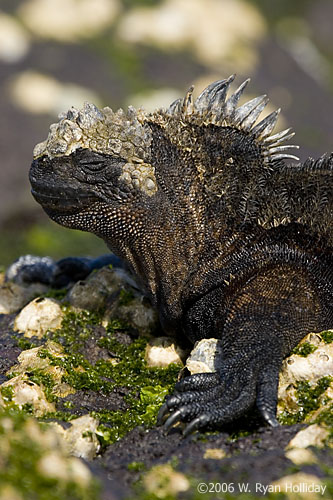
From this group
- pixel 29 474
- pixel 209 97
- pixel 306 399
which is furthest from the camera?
pixel 209 97

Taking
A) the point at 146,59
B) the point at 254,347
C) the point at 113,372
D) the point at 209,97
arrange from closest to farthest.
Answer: the point at 254,347 < the point at 113,372 < the point at 209,97 < the point at 146,59

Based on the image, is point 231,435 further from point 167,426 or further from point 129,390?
point 129,390

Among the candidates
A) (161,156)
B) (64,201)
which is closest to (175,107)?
(161,156)

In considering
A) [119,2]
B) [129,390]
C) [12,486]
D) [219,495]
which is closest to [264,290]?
[129,390]

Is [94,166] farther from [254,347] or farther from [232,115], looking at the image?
[254,347]

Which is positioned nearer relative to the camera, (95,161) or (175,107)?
(95,161)

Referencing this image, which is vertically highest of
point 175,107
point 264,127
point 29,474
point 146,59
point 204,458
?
point 146,59

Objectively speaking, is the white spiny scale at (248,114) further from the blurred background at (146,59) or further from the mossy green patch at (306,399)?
the blurred background at (146,59)
